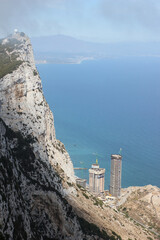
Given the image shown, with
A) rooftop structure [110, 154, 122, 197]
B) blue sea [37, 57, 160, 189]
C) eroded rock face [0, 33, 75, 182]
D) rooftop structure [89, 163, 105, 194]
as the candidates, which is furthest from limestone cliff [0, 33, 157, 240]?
blue sea [37, 57, 160, 189]

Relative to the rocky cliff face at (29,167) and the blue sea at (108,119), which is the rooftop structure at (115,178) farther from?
the rocky cliff face at (29,167)

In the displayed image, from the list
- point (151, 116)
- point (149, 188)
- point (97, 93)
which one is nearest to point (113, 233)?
point (149, 188)

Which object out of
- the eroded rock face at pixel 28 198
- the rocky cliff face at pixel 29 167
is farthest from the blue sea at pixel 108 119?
the eroded rock face at pixel 28 198

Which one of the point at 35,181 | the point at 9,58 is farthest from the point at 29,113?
the point at 9,58

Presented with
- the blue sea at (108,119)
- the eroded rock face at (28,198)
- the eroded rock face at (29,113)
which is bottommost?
the eroded rock face at (28,198)

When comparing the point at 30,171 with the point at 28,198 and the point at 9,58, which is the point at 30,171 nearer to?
the point at 28,198

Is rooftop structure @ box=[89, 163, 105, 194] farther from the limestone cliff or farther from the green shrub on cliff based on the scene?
the green shrub on cliff

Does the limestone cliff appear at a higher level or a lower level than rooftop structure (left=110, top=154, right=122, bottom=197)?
lower
